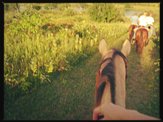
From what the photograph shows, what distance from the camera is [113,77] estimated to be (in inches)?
197

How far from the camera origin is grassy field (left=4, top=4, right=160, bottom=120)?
5715 millimetres

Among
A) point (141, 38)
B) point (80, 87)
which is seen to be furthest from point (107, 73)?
point (141, 38)

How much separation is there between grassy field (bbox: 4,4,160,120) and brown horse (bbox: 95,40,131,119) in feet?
1.12

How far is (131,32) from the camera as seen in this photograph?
6047 millimetres

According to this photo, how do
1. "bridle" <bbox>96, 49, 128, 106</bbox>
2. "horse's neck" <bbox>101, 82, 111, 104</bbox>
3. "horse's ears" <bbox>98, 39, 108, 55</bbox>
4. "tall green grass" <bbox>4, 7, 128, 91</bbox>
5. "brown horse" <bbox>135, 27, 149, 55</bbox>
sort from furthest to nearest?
"brown horse" <bbox>135, 27, 149, 55</bbox> < "tall green grass" <bbox>4, 7, 128, 91</bbox> < "horse's ears" <bbox>98, 39, 108, 55</bbox> < "bridle" <bbox>96, 49, 128, 106</bbox> < "horse's neck" <bbox>101, 82, 111, 104</bbox>

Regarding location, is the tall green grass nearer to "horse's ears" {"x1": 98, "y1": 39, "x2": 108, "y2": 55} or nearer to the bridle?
"horse's ears" {"x1": 98, "y1": 39, "x2": 108, "y2": 55}

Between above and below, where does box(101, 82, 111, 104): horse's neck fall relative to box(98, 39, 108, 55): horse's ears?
below

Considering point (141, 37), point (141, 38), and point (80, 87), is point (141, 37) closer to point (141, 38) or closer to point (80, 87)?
point (141, 38)

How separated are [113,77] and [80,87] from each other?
974mm

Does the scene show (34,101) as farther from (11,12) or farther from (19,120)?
(11,12)

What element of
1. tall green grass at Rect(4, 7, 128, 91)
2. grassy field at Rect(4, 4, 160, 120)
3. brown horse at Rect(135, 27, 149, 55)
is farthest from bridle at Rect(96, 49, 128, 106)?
brown horse at Rect(135, 27, 149, 55)

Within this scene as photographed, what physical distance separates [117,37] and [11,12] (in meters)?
1.94

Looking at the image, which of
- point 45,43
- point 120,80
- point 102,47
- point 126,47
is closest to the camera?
point 120,80
